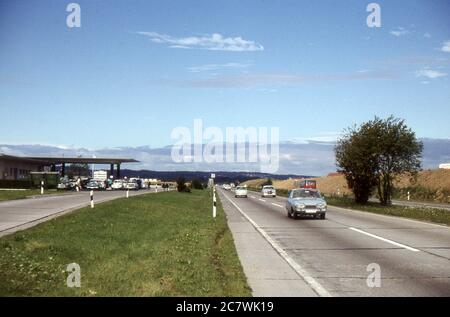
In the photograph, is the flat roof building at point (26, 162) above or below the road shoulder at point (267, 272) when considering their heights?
above

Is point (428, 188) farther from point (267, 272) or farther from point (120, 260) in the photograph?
point (120, 260)

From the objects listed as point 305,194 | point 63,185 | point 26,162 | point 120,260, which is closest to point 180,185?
point 63,185

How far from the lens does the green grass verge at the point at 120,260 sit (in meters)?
8.30

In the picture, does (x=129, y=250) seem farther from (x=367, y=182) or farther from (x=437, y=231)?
(x=367, y=182)

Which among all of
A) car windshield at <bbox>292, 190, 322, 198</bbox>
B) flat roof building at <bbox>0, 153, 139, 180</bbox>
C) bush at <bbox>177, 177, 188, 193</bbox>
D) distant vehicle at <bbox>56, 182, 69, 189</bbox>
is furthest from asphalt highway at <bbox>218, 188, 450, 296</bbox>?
flat roof building at <bbox>0, 153, 139, 180</bbox>

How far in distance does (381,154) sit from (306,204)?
15.5 meters

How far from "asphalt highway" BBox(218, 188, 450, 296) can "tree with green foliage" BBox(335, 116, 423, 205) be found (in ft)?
58.7

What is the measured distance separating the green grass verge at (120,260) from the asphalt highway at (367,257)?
149 cm

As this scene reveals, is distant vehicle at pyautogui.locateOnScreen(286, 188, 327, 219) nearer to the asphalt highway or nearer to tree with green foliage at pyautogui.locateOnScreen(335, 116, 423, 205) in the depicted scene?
the asphalt highway

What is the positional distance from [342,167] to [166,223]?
23.5 meters

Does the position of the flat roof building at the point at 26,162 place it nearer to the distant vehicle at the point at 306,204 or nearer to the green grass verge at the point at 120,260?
the distant vehicle at the point at 306,204

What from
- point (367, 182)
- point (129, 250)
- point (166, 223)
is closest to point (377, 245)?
point (129, 250)

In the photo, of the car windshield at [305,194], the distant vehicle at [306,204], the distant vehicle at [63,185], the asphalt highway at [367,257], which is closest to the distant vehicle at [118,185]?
the distant vehicle at [63,185]
